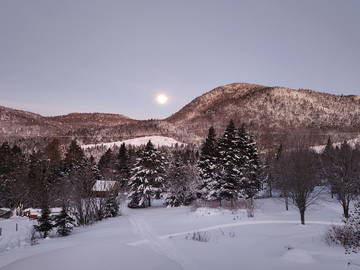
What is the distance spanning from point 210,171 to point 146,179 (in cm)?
936

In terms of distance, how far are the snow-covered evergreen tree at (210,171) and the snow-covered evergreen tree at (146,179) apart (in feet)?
21.3

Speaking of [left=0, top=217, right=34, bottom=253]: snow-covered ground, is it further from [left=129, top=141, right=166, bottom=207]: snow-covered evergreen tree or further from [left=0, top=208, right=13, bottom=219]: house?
[left=129, top=141, right=166, bottom=207]: snow-covered evergreen tree

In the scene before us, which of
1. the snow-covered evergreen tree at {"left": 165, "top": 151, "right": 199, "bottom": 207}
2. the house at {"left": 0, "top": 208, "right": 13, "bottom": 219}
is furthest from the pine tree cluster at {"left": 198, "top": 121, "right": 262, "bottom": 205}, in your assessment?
the house at {"left": 0, "top": 208, "right": 13, "bottom": 219}

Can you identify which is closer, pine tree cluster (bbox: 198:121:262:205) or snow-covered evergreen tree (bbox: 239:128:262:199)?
pine tree cluster (bbox: 198:121:262:205)

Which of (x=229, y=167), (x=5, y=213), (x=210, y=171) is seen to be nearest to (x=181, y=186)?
(x=210, y=171)

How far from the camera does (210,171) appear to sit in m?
39.7

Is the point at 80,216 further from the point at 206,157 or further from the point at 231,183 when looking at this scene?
the point at 206,157

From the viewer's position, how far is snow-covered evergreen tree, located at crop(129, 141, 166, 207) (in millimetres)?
42931

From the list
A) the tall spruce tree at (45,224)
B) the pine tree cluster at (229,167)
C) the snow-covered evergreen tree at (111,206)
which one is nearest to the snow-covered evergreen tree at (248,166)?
the pine tree cluster at (229,167)

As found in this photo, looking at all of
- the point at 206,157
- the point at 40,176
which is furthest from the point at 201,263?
the point at 40,176

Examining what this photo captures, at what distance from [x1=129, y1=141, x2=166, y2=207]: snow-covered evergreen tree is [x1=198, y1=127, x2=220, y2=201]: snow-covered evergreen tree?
6493mm

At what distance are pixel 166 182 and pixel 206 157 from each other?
7943mm

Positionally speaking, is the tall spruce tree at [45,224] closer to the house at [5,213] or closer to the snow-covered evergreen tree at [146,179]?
the house at [5,213]

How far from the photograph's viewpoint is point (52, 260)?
8.70 m
